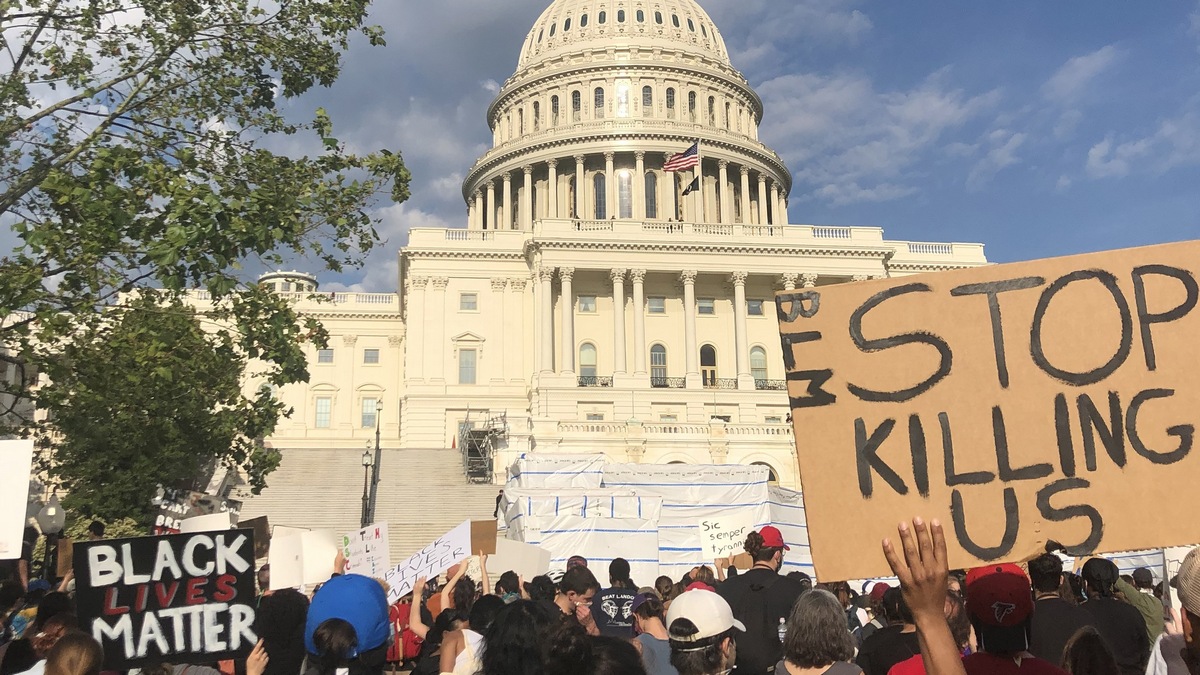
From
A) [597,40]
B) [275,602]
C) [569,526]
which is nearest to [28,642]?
[275,602]

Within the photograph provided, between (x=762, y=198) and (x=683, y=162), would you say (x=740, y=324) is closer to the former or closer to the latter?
(x=683, y=162)

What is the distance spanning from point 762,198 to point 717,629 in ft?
250

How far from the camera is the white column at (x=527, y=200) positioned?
76125 mm

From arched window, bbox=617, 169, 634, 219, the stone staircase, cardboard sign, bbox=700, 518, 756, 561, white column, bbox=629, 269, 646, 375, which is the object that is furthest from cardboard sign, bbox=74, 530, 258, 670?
arched window, bbox=617, 169, 634, 219

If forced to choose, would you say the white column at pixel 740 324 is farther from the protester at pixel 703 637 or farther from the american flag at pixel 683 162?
the protester at pixel 703 637

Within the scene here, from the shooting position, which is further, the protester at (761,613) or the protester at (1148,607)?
the protester at (1148,607)

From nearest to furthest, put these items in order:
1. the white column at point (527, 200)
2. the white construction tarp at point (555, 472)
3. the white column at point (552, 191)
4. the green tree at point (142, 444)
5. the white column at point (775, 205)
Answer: the white construction tarp at point (555, 472)
the green tree at point (142, 444)
the white column at point (552, 191)
the white column at point (527, 200)
the white column at point (775, 205)

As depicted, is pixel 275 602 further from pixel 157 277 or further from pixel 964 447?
pixel 157 277

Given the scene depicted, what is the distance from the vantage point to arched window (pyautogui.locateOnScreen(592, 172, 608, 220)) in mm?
75625

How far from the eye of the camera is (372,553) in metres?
10.2

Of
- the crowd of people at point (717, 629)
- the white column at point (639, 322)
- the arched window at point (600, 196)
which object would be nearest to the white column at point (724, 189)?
the arched window at point (600, 196)

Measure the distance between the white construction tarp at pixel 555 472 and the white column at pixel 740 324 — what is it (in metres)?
29.2

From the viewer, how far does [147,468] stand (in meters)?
30.6

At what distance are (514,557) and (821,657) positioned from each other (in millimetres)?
5616
